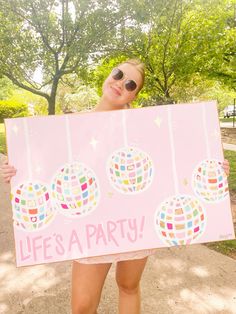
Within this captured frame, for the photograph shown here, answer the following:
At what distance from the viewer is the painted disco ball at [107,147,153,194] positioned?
2.03 meters

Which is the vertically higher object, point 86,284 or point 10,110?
point 10,110

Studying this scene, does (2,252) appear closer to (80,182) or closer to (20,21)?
(80,182)

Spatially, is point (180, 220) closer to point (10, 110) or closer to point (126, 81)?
point (126, 81)

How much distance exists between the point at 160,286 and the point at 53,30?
387 inches

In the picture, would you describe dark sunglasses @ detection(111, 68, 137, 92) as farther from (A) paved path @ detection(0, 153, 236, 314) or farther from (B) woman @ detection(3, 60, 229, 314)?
(A) paved path @ detection(0, 153, 236, 314)

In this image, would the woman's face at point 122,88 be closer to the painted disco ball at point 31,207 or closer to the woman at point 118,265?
the woman at point 118,265

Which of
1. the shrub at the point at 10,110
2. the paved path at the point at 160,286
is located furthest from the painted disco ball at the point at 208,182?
the shrub at the point at 10,110

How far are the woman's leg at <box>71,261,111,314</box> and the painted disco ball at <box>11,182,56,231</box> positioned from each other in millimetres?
359

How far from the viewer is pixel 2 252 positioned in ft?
13.7

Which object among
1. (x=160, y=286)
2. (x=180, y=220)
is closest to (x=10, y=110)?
(x=160, y=286)

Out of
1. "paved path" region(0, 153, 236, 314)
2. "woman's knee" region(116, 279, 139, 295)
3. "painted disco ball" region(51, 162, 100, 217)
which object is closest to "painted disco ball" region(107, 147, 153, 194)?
"painted disco ball" region(51, 162, 100, 217)

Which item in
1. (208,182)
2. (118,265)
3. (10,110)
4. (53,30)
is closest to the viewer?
(208,182)

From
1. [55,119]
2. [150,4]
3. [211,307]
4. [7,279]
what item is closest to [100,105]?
[55,119]

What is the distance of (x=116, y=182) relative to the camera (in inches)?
80.0
